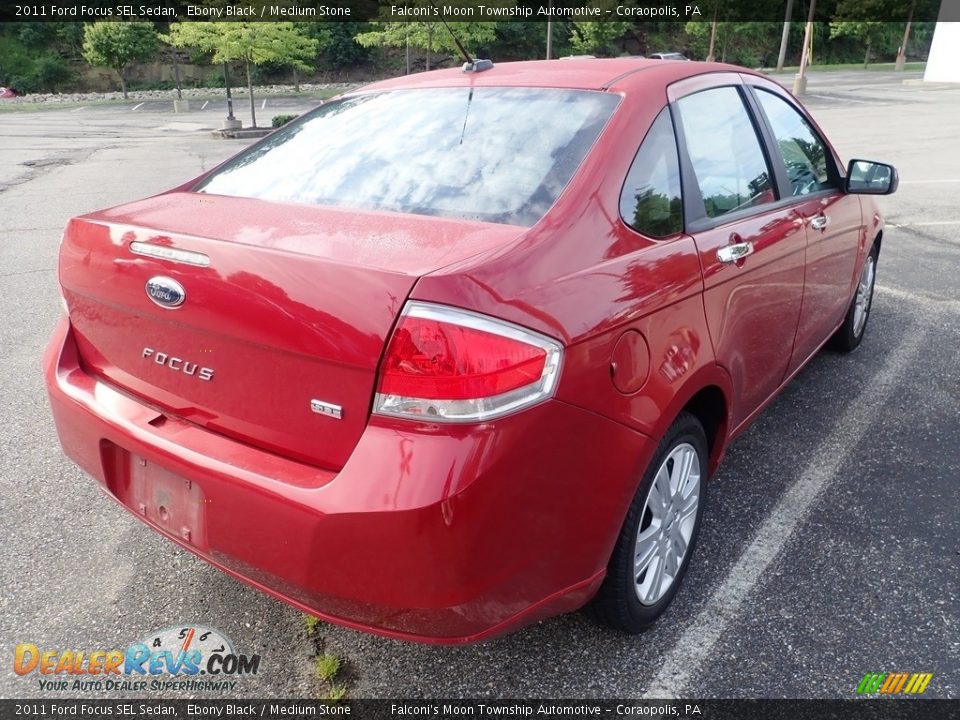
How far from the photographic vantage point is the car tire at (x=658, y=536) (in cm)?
217

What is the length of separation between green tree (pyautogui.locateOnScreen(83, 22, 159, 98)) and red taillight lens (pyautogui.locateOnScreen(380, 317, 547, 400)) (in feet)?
179

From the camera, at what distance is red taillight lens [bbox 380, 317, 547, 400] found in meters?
1.67

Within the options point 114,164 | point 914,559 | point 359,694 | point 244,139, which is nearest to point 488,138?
point 359,694

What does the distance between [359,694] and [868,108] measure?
26.1 metres

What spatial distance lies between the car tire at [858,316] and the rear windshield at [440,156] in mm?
2809

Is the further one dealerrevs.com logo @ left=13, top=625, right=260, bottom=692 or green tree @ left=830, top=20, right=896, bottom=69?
green tree @ left=830, top=20, right=896, bottom=69

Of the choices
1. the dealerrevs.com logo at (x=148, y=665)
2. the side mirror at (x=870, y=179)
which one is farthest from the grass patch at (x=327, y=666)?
the side mirror at (x=870, y=179)

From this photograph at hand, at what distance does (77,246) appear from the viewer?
2.31m

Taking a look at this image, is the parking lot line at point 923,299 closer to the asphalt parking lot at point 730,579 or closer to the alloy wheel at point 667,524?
the asphalt parking lot at point 730,579

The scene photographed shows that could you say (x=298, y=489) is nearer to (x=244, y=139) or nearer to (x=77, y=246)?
(x=77, y=246)

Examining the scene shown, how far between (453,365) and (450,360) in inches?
0.5

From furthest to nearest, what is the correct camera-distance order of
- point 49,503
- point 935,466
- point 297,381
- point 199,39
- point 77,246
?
point 199,39
point 935,466
point 49,503
point 77,246
point 297,381

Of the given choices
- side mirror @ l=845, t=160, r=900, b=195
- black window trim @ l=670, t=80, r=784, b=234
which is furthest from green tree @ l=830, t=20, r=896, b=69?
black window trim @ l=670, t=80, r=784, b=234

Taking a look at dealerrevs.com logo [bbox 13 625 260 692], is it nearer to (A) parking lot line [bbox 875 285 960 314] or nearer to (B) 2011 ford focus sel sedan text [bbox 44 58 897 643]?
(B) 2011 ford focus sel sedan text [bbox 44 58 897 643]
